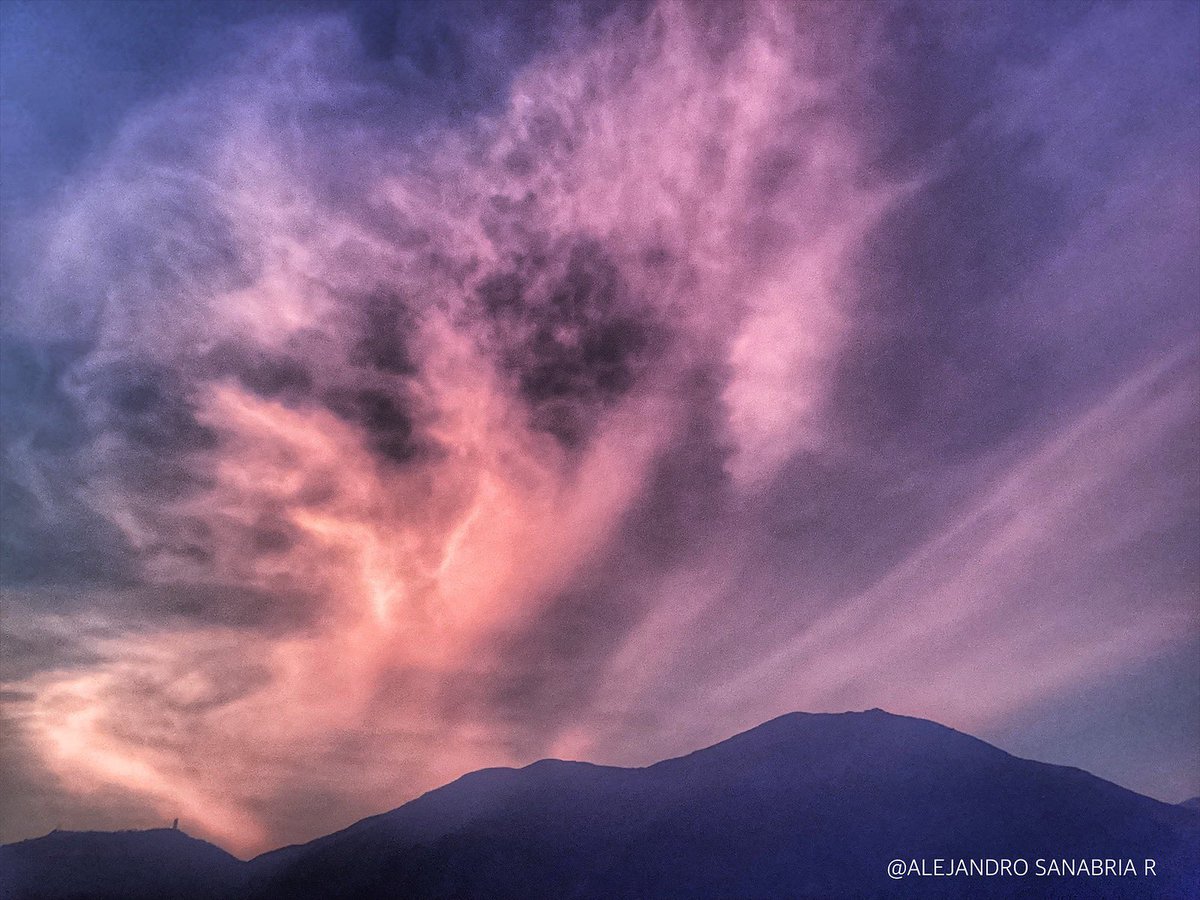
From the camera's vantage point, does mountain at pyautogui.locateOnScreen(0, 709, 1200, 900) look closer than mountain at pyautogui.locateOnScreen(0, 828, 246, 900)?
Yes

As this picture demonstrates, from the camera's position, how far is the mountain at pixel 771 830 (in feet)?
423

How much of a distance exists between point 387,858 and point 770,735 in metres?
118

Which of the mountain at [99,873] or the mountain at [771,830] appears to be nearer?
the mountain at [771,830]

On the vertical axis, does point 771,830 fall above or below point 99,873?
above

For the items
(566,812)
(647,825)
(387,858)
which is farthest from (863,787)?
(387,858)

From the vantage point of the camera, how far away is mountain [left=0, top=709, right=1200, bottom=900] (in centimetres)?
12900

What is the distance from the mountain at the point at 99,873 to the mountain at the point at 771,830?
2201mm

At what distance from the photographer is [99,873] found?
17475 centimetres

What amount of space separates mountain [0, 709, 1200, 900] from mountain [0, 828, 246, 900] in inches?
86.6

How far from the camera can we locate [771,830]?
14825 centimetres

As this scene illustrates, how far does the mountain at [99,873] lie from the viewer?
527ft

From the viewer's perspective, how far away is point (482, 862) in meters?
156

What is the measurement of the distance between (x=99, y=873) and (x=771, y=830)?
189 m

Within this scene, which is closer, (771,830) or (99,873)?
(771,830)
